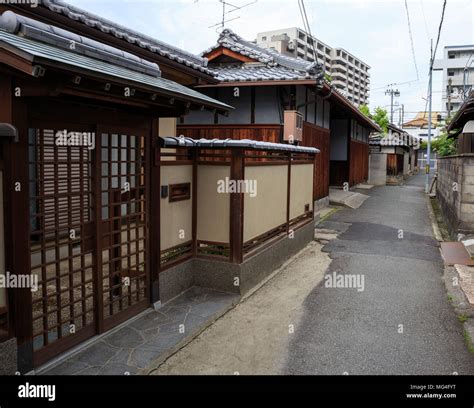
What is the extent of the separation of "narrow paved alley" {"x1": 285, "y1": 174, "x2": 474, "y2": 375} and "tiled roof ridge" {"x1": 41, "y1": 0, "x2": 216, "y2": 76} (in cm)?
595

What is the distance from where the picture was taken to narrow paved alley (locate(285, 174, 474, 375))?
5.91 metres

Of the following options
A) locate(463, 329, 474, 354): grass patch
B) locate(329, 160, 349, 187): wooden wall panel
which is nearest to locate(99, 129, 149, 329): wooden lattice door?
locate(463, 329, 474, 354): grass patch

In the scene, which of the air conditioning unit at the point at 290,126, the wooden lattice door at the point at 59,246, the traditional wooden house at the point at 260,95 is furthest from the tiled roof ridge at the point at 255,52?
the wooden lattice door at the point at 59,246

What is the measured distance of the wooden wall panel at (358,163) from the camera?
27.7 metres

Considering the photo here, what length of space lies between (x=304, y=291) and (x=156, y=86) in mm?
5407

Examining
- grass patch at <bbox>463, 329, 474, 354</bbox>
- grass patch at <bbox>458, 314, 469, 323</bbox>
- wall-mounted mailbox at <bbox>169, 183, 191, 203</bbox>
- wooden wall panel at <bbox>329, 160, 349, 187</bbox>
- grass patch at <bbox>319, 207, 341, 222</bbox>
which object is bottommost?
grass patch at <bbox>463, 329, 474, 354</bbox>

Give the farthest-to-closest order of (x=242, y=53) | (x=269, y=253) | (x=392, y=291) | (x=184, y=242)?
1. (x=242, y=53)
2. (x=269, y=253)
3. (x=392, y=291)
4. (x=184, y=242)

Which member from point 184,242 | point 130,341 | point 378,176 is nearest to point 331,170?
point 378,176

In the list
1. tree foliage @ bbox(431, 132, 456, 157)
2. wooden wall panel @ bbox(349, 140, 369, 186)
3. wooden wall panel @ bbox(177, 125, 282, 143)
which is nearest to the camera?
wooden wall panel @ bbox(177, 125, 282, 143)

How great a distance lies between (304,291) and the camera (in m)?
9.03

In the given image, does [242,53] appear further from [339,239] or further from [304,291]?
[304,291]

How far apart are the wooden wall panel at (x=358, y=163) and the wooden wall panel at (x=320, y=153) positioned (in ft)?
24.2

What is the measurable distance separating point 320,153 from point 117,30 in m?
11.6

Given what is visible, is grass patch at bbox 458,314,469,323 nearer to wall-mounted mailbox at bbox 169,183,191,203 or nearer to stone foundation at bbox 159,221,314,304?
stone foundation at bbox 159,221,314,304
